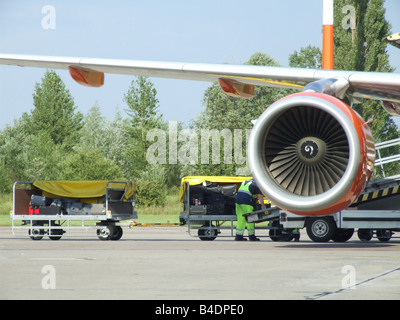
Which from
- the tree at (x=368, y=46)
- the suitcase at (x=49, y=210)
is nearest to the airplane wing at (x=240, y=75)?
the suitcase at (x=49, y=210)

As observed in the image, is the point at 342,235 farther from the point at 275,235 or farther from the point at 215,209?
the point at 215,209

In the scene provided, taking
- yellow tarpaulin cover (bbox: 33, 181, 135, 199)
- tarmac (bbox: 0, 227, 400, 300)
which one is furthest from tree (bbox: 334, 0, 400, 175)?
tarmac (bbox: 0, 227, 400, 300)

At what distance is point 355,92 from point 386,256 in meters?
7.23

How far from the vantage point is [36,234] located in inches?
851

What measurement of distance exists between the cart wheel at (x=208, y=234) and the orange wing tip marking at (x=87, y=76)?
10.5 metres

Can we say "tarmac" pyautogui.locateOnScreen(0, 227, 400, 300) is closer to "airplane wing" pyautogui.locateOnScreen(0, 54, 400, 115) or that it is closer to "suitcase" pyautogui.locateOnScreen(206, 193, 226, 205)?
"airplane wing" pyautogui.locateOnScreen(0, 54, 400, 115)

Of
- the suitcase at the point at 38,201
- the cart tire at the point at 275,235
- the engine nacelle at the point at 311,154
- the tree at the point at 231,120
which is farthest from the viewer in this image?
the tree at the point at 231,120

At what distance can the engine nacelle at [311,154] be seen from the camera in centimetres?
691

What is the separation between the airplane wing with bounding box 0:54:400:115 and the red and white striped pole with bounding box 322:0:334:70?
69cm

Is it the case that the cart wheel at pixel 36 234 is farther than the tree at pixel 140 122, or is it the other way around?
the tree at pixel 140 122

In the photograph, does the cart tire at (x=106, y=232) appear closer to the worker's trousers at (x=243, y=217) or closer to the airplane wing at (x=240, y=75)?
the worker's trousers at (x=243, y=217)

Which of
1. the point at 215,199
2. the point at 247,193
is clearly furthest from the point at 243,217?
the point at 215,199

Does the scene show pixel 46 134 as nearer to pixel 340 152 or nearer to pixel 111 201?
pixel 111 201

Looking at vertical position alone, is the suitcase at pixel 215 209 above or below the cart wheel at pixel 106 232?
above
